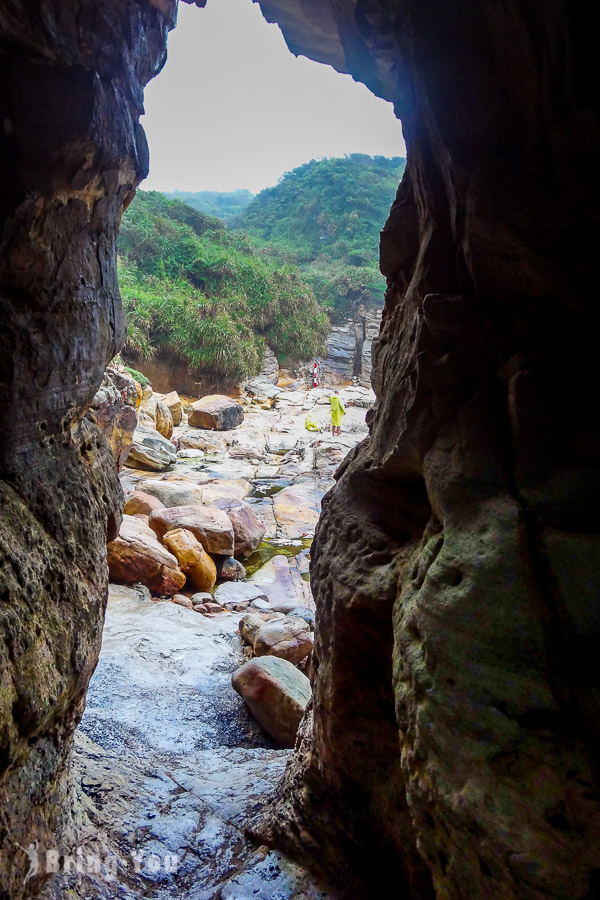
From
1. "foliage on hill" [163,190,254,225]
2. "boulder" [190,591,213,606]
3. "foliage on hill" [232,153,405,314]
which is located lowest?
"boulder" [190,591,213,606]

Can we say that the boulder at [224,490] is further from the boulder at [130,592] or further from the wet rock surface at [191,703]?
the boulder at [130,592]

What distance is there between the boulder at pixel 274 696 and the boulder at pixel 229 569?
2.92 m

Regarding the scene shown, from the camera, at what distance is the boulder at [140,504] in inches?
312

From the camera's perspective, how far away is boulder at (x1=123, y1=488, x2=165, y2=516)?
793cm

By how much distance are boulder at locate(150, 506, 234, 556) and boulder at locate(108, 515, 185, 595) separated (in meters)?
0.83

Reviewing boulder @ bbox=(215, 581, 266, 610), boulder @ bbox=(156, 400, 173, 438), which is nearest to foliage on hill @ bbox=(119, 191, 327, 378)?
boulder @ bbox=(156, 400, 173, 438)

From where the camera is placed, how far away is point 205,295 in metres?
19.9

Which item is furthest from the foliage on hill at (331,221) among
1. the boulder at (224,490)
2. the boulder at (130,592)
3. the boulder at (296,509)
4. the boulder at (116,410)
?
the boulder at (130,592)

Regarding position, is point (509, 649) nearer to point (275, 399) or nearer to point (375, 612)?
point (375, 612)

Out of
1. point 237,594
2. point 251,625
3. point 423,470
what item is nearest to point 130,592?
point 237,594

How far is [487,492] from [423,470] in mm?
351

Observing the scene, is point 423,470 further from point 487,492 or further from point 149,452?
point 149,452

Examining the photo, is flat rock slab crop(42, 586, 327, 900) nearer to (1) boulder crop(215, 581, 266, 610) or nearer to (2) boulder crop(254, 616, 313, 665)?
(2) boulder crop(254, 616, 313, 665)

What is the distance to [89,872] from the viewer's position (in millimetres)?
2438
